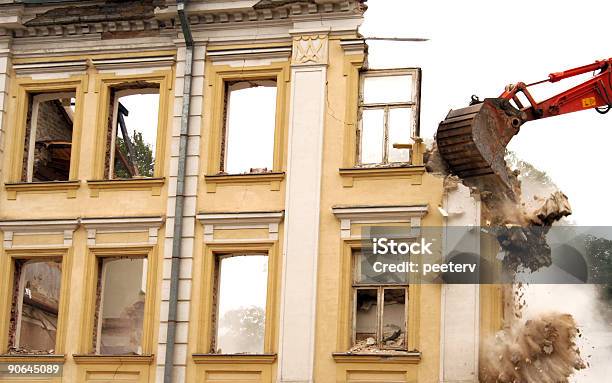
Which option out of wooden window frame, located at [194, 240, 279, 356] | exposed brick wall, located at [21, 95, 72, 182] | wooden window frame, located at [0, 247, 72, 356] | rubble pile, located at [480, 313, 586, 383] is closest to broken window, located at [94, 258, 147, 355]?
exposed brick wall, located at [21, 95, 72, 182]

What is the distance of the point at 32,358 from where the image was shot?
20141mm

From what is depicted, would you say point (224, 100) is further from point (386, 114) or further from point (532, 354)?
point (532, 354)

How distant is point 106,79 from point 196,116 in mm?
1882

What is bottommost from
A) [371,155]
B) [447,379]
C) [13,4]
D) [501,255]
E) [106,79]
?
[447,379]

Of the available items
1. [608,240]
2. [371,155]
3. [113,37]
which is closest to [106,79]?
[113,37]

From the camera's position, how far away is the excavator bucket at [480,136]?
59.7ft

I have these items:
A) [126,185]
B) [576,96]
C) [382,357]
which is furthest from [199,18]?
[382,357]

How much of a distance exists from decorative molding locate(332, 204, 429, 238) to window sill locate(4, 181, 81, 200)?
186 inches

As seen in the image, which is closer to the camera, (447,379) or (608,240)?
(447,379)

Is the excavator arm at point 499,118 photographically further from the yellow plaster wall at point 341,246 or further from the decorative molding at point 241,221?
the decorative molding at point 241,221

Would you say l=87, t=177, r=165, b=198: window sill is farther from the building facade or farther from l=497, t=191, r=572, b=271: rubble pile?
l=497, t=191, r=572, b=271: rubble pile

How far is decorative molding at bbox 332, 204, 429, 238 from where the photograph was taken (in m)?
19.0

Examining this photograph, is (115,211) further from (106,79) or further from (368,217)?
(368,217)

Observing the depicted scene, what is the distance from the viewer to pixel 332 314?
19.0 metres
